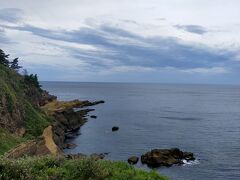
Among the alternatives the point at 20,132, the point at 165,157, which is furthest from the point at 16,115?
the point at 165,157

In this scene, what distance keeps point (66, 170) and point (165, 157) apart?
52754 mm

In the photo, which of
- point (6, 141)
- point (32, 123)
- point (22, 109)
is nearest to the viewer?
point (6, 141)

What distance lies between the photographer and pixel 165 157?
226ft

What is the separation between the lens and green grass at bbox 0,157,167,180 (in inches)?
626

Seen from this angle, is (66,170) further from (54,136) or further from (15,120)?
(54,136)

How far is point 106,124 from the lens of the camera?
12031 centimetres

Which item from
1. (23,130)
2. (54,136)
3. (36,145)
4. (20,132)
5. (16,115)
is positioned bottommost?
(54,136)

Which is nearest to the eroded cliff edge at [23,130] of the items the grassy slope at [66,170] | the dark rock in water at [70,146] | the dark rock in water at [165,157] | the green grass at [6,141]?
the green grass at [6,141]

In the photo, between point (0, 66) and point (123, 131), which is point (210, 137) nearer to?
point (123, 131)

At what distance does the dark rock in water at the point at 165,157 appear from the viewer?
6756cm

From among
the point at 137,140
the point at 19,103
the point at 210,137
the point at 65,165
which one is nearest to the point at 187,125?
the point at 210,137

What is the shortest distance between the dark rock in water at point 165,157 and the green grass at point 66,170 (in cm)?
4920

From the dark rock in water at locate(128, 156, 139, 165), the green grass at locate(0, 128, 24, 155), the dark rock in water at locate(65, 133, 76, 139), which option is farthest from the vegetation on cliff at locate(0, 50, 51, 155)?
the dark rock in water at locate(128, 156, 139, 165)

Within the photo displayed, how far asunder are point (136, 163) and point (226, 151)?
71.3 feet
